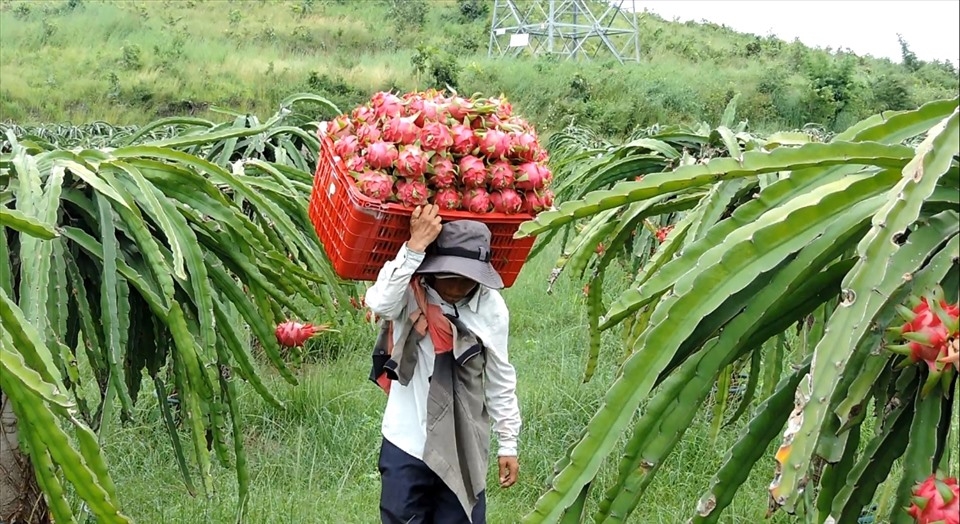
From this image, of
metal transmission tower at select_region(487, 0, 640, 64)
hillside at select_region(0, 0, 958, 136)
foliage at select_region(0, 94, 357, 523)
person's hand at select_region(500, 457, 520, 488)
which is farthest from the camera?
metal transmission tower at select_region(487, 0, 640, 64)

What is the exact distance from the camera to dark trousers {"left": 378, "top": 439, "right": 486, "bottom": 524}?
2.48 meters

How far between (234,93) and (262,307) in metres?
15.2

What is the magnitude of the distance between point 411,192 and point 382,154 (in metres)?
0.11

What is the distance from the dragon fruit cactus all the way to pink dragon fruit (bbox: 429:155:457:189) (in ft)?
4.20

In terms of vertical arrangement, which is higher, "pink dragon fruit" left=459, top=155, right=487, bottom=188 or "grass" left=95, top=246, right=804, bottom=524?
"pink dragon fruit" left=459, top=155, right=487, bottom=188

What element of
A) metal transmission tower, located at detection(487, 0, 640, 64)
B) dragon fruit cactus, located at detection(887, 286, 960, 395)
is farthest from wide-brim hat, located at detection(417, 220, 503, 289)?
metal transmission tower, located at detection(487, 0, 640, 64)

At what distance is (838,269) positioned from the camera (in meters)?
1.30

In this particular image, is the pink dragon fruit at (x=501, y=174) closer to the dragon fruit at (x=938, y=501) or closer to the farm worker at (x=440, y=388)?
the farm worker at (x=440, y=388)

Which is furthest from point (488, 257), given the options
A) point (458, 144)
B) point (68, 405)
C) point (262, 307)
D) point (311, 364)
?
point (311, 364)

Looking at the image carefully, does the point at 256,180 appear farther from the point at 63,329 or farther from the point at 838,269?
the point at 838,269

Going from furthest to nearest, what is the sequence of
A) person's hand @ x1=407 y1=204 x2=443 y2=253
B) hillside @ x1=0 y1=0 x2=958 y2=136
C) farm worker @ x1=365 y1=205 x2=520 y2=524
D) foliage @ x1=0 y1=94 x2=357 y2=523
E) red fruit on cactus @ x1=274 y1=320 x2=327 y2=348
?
hillside @ x1=0 y1=0 x2=958 y2=136
red fruit on cactus @ x1=274 y1=320 x2=327 y2=348
farm worker @ x1=365 y1=205 x2=520 y2=524
person's hand @ x1=407 y1=204 x2=443 y2=253
foliage @ x1=0 y1=94 x2=357 y2=523

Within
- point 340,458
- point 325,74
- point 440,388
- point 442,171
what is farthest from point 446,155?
point 325,74

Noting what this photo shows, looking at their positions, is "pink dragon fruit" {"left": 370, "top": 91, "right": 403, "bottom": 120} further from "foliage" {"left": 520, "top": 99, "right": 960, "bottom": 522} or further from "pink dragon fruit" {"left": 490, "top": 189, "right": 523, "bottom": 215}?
"foliage" {"left": 520, "top": 99, "right": 960, "bottom": 522}

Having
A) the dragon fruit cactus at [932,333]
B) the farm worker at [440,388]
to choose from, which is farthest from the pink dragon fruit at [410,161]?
the dragon fruit cactus at [932,333]
